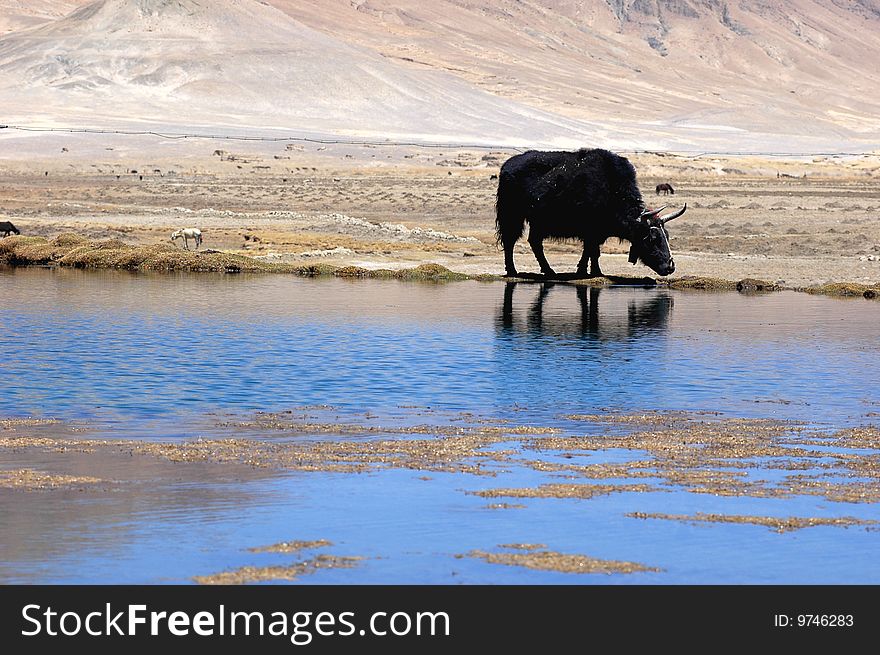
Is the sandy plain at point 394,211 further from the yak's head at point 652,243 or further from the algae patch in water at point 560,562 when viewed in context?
the algae patch in water at point 560,562

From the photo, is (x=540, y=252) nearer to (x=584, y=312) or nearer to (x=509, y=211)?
(x=509, y=211)

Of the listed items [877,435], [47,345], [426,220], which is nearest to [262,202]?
[426,220]

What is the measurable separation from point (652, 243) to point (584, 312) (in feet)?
15.1

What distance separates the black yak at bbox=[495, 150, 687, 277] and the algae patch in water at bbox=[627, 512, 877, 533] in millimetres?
18672

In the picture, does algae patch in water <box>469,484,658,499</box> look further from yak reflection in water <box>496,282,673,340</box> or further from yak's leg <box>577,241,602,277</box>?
yak's leg <box>577,241,602,277</box>

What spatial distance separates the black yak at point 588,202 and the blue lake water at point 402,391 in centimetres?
101

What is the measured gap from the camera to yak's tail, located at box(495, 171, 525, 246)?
30453 millimetres

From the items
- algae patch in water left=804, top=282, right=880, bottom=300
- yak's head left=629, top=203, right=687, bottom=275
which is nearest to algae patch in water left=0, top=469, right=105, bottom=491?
yak's head left=629, top=203, right=687, bottom=275

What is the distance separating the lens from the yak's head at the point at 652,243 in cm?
2911

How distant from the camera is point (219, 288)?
29.7 m

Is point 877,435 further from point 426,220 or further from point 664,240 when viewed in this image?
point 426,220

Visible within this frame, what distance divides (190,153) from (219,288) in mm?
82693

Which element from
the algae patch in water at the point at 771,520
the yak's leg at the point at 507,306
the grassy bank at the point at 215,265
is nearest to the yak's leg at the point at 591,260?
the grassy bank at the point at 215,265

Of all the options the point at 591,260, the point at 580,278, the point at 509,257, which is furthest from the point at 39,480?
the point at 509,257
